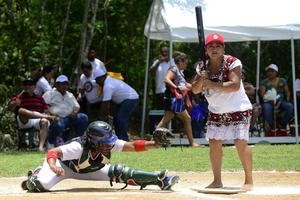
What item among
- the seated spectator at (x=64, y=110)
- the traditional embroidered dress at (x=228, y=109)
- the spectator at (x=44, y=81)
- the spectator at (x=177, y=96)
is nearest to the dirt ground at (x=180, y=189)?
the traditional embroidered dress at (x=228, y=109)

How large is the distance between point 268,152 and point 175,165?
8.97 feet

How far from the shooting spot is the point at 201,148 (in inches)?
634

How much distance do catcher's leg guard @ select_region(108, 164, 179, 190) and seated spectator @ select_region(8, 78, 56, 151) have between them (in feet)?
23.4

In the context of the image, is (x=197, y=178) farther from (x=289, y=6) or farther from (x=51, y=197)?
(x=289, y=6)

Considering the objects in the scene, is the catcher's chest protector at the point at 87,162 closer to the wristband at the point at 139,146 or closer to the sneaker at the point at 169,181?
the wristband at the point at 139,146

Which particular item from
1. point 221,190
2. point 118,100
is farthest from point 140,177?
point 118,100

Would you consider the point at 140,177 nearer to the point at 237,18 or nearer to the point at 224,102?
the point at 224,102

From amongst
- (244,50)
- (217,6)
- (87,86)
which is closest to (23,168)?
(87,86)

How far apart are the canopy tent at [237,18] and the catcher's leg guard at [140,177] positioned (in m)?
8.19

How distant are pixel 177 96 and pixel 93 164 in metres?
7.11

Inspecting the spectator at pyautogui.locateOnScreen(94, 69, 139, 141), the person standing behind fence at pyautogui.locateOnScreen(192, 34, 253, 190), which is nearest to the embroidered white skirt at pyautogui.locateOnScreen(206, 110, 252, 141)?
the person standing behind fence at pyautogui.locateOnScreen(192, 34, 253, 190)

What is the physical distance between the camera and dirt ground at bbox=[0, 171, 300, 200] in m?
8.66

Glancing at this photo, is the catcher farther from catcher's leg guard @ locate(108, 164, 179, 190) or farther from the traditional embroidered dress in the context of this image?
the traditional embroidered dress

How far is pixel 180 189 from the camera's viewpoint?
9.54 m
